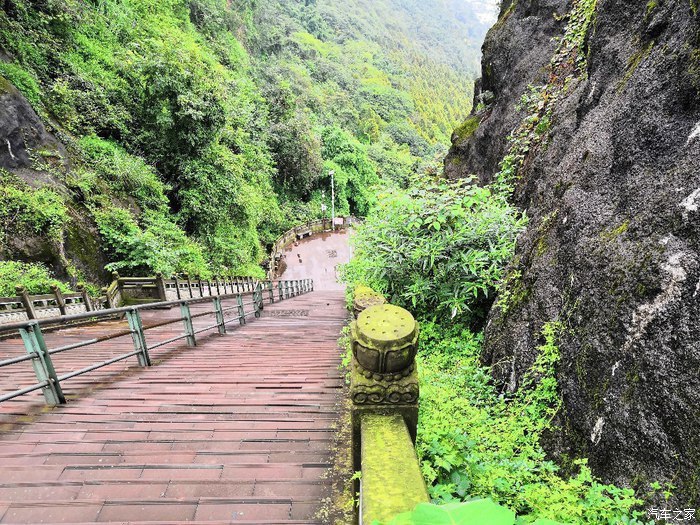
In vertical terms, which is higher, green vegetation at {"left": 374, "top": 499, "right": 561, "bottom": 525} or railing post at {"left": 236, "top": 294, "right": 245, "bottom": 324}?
green vegetation at {"left": 374, "top": 499, "right": 561, "bottom": 525}

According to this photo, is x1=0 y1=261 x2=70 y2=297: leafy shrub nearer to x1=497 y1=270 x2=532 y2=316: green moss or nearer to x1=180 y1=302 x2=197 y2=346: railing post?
x1=180 y1=302 x2=197 y2=346: railing post

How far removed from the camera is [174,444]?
294 cm

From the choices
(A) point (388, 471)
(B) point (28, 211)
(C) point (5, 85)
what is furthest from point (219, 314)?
(C) point (5, 85)

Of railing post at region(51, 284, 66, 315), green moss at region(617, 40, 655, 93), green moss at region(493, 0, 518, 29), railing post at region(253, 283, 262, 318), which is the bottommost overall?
railing post at region(253, 283, 262, 318)

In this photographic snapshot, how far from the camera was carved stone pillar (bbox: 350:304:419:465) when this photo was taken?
2.07 metres

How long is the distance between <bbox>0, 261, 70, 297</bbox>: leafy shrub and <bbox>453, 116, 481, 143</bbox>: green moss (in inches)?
511

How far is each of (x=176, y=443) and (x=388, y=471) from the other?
7.31 feet

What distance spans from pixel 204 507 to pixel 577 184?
15.2ft

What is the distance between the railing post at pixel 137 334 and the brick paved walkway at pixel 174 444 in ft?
0.50

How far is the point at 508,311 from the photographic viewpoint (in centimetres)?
423

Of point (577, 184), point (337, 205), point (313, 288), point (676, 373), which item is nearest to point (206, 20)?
point (337, 205)

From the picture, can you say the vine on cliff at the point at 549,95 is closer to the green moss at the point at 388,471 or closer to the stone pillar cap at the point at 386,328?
the stone pillar cap at the point at 386,328

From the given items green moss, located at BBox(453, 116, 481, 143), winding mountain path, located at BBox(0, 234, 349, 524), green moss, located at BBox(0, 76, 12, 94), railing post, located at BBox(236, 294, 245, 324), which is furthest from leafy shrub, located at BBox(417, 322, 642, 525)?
green moss, located at BBox(0, 76, 12, 94)

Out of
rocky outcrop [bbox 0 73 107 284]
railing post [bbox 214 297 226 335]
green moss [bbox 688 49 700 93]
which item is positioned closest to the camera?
green moss [bbox 688 49 700 93]
